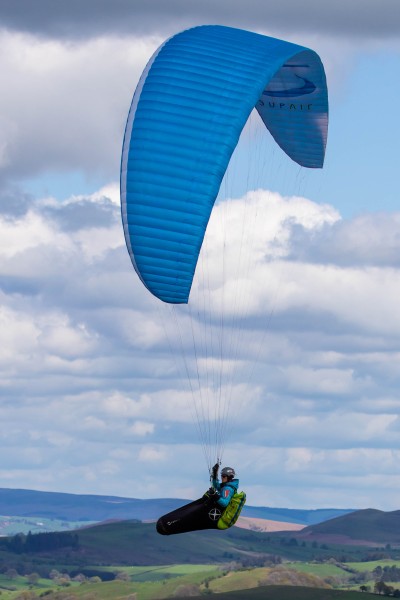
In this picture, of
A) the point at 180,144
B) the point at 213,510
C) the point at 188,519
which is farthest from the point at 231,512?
the point at 180,144

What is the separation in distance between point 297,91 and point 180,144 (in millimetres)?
15063

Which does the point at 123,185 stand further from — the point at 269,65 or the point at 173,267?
the point at 269,65

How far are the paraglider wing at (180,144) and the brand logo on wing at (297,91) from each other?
8.86 m

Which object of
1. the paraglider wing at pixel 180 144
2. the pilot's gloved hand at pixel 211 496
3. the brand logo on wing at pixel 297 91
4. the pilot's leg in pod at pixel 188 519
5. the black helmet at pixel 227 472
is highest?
the brand logo on wing at pixel 297 91

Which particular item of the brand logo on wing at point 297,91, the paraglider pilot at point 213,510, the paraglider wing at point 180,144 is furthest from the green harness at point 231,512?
the brand logo on wing at point 297,91

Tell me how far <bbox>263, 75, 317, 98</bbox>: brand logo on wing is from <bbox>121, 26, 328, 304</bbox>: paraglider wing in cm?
886

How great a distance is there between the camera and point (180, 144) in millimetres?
58344

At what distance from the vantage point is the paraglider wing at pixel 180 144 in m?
57.9

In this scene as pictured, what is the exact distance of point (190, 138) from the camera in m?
58.4

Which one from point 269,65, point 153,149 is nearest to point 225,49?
point 269,65

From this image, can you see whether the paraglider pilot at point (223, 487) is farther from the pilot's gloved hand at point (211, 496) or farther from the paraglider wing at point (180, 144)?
the paraglider wing at point (180, 144)

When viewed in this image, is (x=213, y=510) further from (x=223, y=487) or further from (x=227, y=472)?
(x=227, y=472)

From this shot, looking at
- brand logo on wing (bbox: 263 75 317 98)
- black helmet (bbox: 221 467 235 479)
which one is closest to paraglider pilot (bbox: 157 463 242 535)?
black helmet (bbox: 221 467 235 479)

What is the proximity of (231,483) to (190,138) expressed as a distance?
1455 cm
